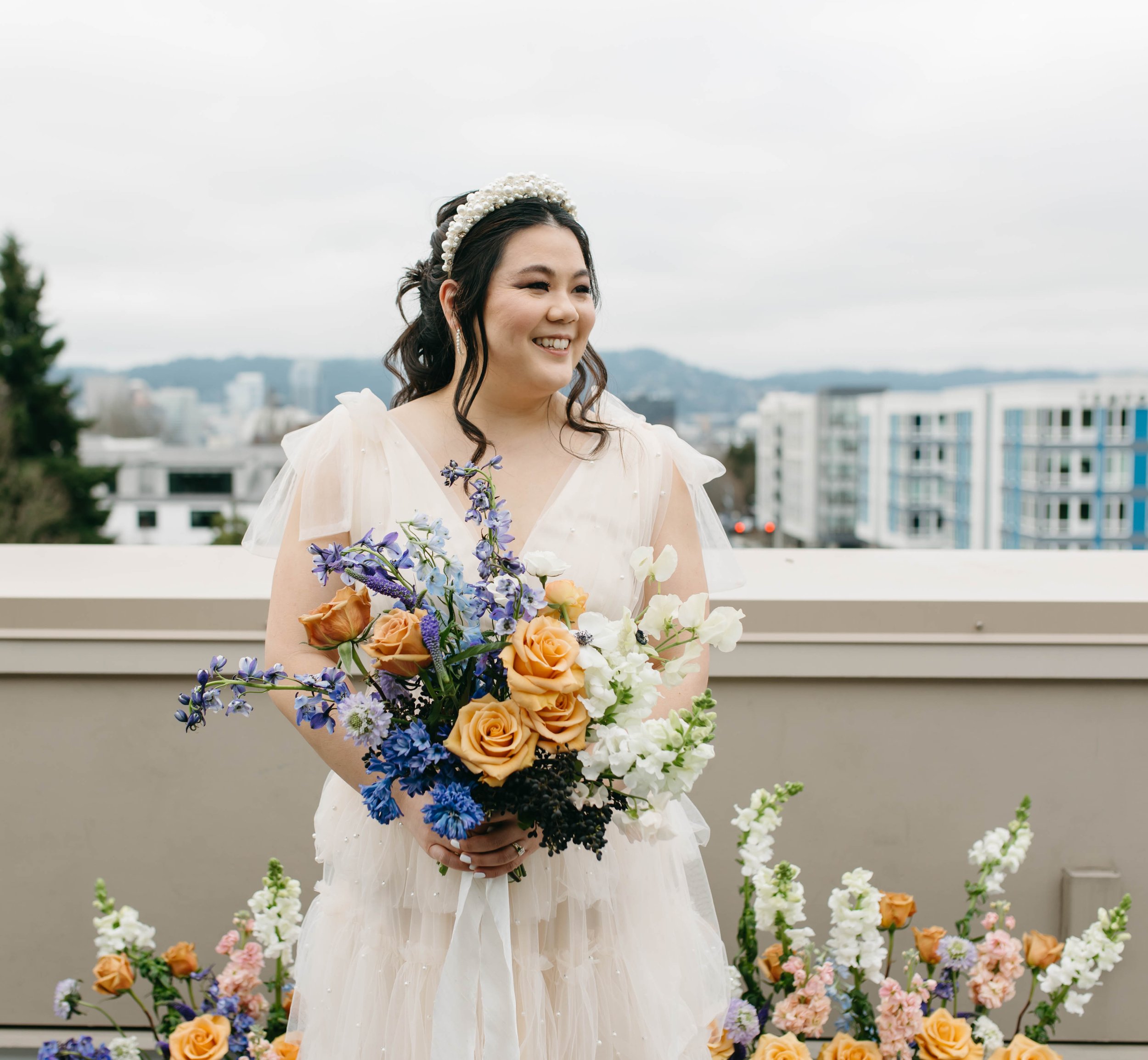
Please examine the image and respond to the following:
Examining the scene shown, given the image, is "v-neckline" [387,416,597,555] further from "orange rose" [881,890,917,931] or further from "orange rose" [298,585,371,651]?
"orange rose" [881,890,917,931]

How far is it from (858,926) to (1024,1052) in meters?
0.37

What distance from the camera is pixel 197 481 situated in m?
49.7

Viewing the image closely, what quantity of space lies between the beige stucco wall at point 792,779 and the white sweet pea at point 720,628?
1.17 m

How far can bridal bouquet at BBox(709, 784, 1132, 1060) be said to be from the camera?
1.76 m

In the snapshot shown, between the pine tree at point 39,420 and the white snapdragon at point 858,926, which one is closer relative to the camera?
the white snapdragon at point 858,926

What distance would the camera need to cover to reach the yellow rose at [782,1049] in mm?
1683

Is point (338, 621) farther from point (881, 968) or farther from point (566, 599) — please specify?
point (881, 968)

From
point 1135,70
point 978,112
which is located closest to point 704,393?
point 1135,70

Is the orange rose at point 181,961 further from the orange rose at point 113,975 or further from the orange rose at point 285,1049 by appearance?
the orange rose at point 285,1049

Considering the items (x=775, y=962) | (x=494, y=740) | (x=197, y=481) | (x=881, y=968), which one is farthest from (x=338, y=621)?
(x=197, y=481)

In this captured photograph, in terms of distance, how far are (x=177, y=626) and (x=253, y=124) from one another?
271 feet

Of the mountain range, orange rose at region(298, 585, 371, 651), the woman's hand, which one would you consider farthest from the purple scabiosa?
the mountain range

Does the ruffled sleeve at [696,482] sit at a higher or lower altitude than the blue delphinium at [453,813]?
→ higher

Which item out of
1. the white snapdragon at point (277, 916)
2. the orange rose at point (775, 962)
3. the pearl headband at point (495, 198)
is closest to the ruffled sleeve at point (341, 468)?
the pearl headband at point (495, 198)
